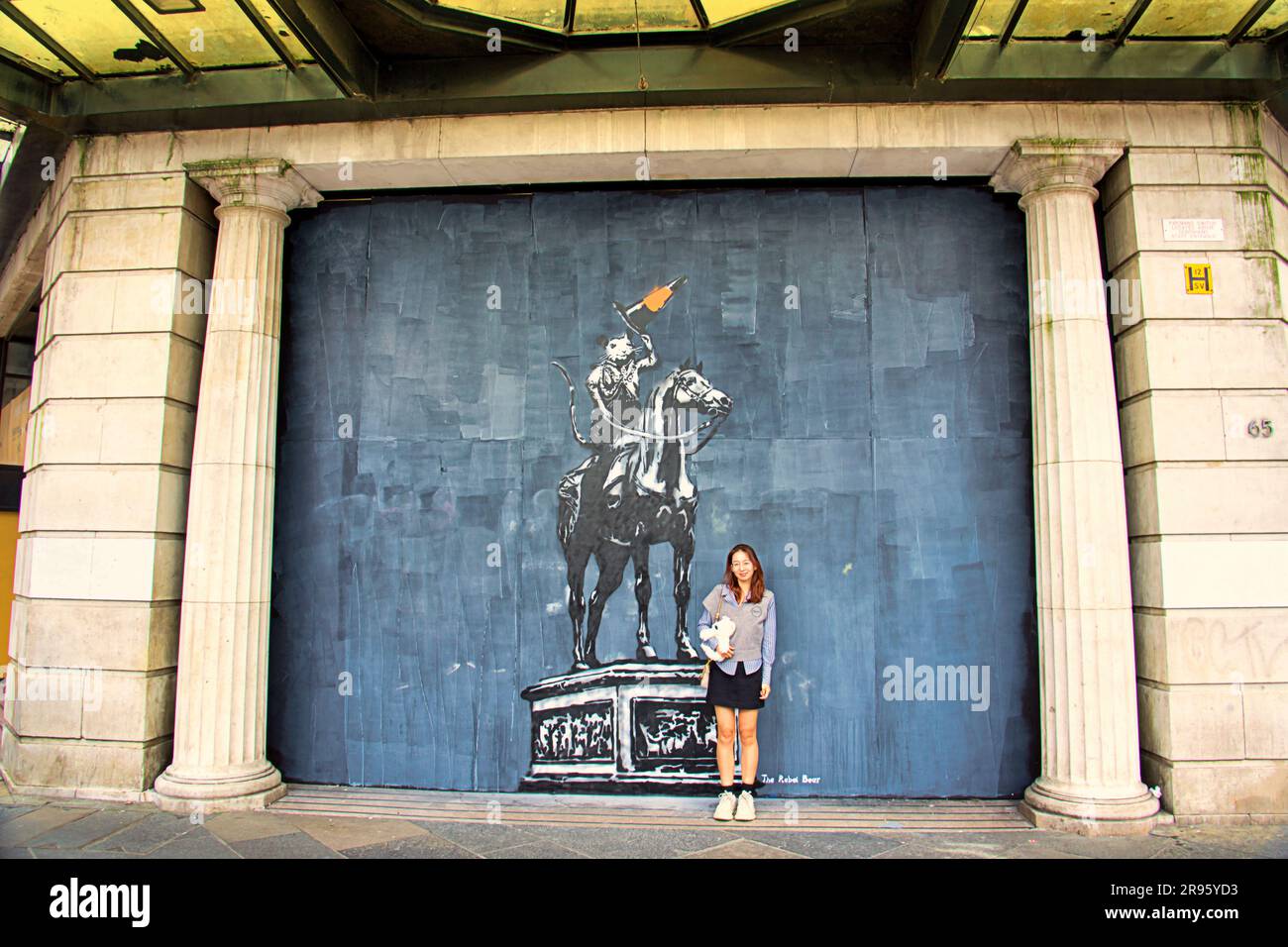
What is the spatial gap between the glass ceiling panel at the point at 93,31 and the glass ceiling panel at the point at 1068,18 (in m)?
6.91

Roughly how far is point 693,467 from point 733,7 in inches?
145

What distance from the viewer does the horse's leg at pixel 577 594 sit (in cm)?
700

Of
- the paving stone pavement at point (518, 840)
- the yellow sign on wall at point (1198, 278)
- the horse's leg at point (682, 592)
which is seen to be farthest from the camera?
the horse's leg at point (682, 592)

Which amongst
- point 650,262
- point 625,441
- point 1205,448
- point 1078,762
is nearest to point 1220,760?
point 1078,762

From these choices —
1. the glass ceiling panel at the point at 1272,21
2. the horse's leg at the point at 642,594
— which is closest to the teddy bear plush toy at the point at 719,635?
the horse's leg at the point at 642,594

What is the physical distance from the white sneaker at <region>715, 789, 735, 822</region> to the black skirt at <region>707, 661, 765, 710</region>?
71cm

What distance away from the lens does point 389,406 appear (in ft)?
24.2

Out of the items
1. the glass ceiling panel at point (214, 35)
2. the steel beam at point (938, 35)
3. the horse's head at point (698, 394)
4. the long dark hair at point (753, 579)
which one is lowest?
the long dark hair at point (753, 579)

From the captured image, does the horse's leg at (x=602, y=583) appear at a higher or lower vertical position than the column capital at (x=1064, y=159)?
lower

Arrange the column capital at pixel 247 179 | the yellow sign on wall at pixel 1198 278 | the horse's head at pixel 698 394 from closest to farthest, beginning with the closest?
the yellow sign on wall at pixel 1198 278
the column capital at pixel 247 179
the horse's head at pixel 698 394

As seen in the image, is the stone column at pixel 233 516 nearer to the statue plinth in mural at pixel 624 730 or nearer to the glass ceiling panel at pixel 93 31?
the glass ceiling panel at pixel 93 31

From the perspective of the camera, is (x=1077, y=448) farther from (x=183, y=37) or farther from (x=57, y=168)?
(x=57, y=168)

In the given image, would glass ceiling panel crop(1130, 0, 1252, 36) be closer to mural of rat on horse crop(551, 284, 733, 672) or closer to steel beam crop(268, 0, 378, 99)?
mural of rat on horse crop(551, 284, 733, 672)

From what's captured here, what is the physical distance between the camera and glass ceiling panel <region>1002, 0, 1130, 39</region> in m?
6.09
